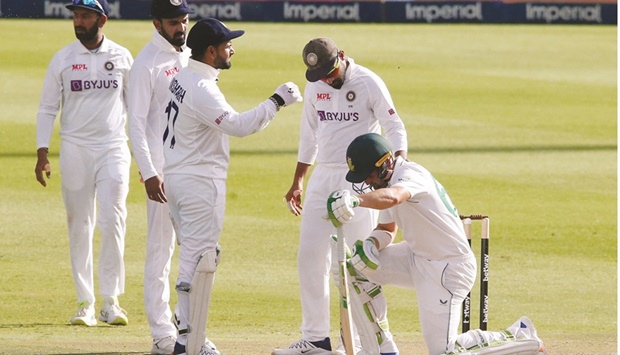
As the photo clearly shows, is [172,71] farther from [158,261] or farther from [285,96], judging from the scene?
[158,261]

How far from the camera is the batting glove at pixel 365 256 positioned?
21.0ft

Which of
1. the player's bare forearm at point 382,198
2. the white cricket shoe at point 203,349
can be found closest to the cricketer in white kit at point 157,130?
the white cricket shoe at point 203,349

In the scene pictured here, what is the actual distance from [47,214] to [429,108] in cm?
738

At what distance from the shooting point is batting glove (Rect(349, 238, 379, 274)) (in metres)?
6.41

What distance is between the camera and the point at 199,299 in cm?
654

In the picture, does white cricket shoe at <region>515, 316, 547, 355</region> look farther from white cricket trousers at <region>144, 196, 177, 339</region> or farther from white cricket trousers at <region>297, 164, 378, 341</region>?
white cricket trousers at <region>144, 196, 177, 339</region>

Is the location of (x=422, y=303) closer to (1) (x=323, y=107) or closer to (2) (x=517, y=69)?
(1) (x=323, y=107)

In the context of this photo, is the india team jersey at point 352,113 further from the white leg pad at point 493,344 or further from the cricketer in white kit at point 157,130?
the white leg pad at point 493,344

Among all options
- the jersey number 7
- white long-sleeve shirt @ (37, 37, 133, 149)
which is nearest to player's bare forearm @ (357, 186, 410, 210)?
the jersey number 7

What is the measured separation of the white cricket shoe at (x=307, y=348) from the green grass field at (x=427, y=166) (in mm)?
220

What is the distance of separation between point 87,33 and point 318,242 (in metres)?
2.16

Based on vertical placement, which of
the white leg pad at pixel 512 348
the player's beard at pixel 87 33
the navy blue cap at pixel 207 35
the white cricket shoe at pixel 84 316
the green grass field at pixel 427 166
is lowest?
the green grass field at pixel 427 166

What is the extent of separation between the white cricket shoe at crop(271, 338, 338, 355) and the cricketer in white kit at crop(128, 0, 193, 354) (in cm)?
68

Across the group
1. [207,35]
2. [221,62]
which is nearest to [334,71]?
[221,62]
